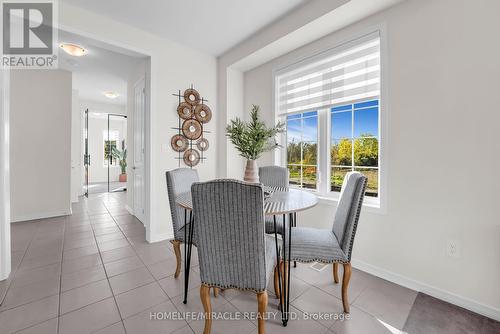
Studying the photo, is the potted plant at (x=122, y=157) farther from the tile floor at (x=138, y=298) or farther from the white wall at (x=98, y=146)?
the tile floor at (x=138, y=298)

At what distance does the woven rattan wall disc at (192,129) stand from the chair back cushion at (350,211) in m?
2.35

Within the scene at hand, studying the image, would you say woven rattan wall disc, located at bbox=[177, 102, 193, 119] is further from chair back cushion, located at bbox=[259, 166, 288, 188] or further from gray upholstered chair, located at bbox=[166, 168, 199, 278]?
chair back cushion, located at bbox=[259, 166, 288, 188]

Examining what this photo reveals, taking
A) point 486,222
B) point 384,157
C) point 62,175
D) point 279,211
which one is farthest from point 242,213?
point 62,175

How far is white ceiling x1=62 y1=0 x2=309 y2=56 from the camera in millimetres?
2357

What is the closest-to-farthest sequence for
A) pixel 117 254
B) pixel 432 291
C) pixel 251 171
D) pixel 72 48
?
1. pixel 432 291
2. pixel 251 171
3. pixel 117 254
4. pixel 72 48

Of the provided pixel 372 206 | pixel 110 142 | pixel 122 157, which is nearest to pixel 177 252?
pixel 372 206

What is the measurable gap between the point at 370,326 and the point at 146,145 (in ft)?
9.74

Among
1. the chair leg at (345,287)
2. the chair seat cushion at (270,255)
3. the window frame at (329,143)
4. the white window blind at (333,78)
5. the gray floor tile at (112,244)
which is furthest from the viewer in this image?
the gray floor tile at (112,244)

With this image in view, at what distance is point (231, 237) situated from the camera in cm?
121

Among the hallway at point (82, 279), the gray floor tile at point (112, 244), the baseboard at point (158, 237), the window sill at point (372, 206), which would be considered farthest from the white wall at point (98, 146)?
the window sill at point (372, 206)

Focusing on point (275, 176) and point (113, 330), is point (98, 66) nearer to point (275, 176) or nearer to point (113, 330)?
point (275, 176)

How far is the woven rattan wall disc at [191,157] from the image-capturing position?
129 inches

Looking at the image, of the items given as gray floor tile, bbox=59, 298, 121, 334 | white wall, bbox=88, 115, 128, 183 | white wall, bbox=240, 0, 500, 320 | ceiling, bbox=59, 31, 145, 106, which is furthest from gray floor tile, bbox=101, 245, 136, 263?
white wall, bbox=88, 115, 128, 183

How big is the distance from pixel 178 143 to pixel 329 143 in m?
2.04
